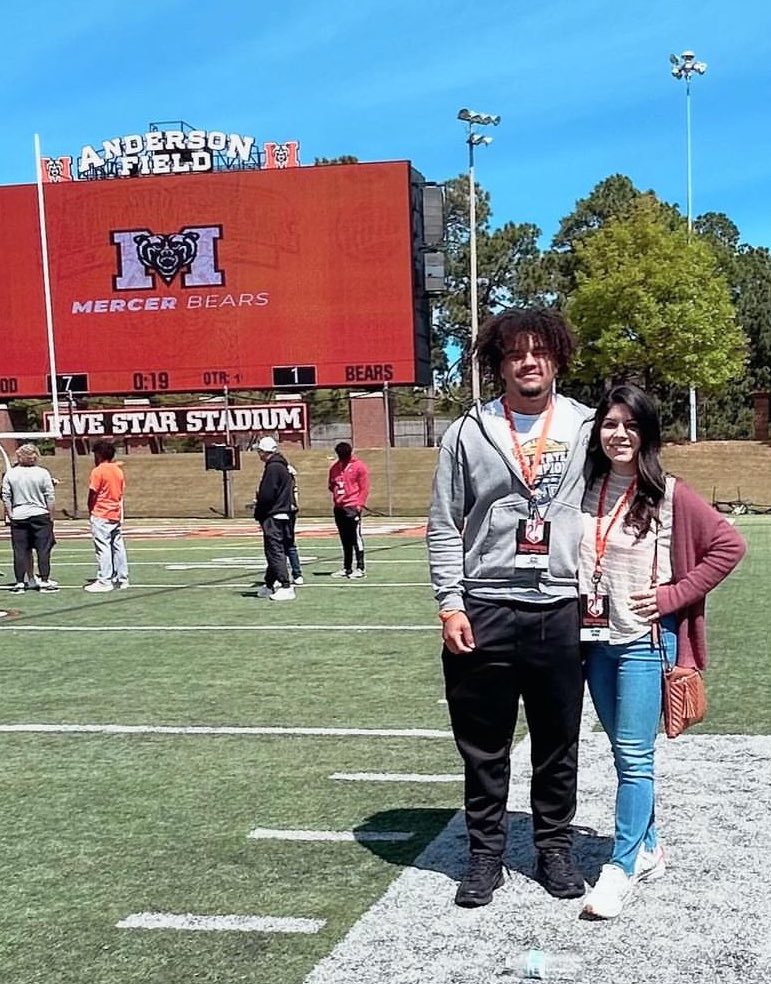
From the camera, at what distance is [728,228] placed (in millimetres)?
84500

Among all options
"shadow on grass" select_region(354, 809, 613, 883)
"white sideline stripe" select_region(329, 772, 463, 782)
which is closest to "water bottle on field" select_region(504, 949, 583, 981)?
"shadow on grass" select_region(354, 809, 613, 883)

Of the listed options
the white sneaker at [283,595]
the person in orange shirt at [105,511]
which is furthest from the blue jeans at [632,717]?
the person in orange shirt at [105,511]

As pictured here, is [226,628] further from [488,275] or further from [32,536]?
[488,275]

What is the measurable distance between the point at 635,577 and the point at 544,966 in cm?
116

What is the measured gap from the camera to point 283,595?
475 inches

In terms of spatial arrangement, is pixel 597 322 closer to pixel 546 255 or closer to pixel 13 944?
pixel 546 255

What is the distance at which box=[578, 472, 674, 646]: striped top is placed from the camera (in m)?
3.61

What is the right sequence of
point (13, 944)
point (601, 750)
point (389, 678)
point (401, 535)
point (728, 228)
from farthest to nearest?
point (728, 228) < point (401, 535) < point (389, 678) < point (601, 750) < point (13, 944)

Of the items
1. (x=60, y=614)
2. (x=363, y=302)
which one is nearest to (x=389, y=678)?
(x=60, y=614)

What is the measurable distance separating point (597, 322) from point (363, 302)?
14284mm

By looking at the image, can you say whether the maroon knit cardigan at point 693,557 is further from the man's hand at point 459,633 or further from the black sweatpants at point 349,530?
the black sweatpants at point 349,530

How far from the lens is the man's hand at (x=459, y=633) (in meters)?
3.65

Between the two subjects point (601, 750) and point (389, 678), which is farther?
point (389, 678)

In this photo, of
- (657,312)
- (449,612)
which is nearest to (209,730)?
(449,612)
